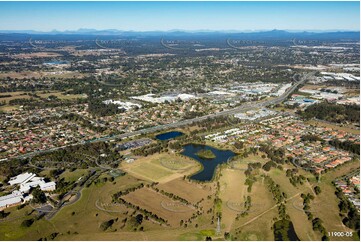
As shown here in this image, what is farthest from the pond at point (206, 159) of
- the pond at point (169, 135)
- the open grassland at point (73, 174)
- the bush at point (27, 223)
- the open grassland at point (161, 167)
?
the bush at point (27, 223)

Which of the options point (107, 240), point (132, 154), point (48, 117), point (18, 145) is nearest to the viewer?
point (107, 240)

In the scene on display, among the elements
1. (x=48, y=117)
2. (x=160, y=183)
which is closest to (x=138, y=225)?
(x=160, y=183)

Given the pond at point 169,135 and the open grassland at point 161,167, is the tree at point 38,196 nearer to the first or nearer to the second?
the open grassland at point 161,167

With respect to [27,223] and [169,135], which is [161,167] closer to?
[169,135]

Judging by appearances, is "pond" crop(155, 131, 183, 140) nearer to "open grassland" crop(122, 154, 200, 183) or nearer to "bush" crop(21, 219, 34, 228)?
"open grassland" crop(122, 154, 200, 183)

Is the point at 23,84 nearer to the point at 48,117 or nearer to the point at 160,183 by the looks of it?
the point at 48,117

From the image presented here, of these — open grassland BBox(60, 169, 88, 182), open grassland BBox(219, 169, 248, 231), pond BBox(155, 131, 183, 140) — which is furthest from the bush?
pond BBox(155, 131, 183, 140)

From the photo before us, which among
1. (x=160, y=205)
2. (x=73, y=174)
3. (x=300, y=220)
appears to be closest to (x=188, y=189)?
(x=160, y=205)
